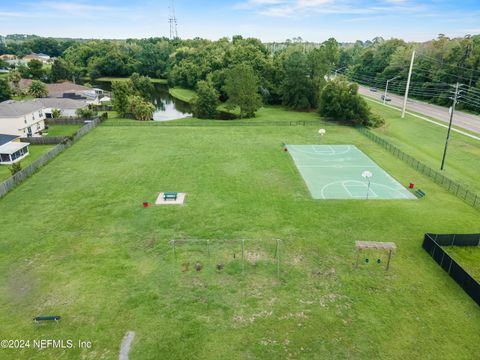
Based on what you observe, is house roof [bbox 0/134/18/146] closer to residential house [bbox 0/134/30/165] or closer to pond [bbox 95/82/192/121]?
residential house [bbox 0/134/30/165]

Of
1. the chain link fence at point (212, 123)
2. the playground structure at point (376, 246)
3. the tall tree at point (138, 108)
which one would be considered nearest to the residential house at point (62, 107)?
the tall tree at point (138, 108)

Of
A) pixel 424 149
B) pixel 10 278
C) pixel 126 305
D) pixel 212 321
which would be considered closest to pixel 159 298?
pixel 126 305

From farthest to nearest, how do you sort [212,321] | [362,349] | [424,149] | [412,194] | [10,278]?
[424,149]
[412,194]
[10,278]
[212,321]
[362,349]

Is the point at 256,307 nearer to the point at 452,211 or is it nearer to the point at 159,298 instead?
the point at 159,298

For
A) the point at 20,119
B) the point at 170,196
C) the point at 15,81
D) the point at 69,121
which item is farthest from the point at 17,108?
the point at 15,81

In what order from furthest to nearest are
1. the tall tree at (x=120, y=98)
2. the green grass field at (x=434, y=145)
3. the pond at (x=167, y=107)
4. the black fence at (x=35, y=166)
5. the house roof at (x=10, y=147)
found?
the pond at (x=167, y=107)
the tall tree at (x=120, y=98)
the house roof at (x=10, y=147)
the green grass field at (x=434, y=145)
the black fence at (x=35, y=166)

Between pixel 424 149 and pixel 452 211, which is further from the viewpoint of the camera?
pixel 424 149

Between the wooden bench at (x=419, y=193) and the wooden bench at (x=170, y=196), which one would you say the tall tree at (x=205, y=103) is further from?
the wooden bench at (x=419, y=193)
